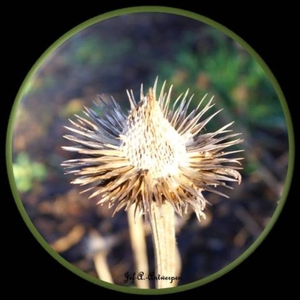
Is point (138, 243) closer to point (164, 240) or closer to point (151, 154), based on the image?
point (164, 240)

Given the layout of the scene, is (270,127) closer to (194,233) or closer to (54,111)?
(194,233)

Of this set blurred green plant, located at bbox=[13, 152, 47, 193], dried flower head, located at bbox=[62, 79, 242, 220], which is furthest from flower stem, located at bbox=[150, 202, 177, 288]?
blurred green plant, located at bbox=[13, 152, 47, 193]

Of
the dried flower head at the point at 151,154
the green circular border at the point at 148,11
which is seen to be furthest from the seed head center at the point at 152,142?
the green circular border at the point at 148,11

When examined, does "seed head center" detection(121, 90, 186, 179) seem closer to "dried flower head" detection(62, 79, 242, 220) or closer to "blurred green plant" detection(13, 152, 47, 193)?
"dried flower head" detection(62, 79, 242, 220)

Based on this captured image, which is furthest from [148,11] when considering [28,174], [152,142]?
[28,174]

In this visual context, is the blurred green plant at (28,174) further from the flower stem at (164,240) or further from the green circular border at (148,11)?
the flower stem at (164,240)

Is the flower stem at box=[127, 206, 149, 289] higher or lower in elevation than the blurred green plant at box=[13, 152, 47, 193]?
lower
